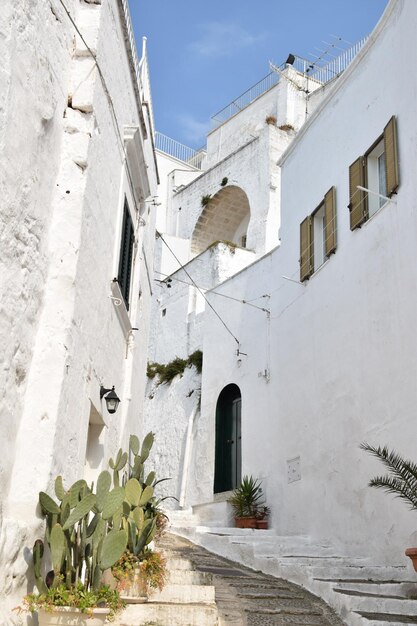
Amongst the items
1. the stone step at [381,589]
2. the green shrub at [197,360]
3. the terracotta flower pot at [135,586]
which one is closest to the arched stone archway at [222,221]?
the green shrub at [197,360]

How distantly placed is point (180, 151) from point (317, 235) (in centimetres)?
2209

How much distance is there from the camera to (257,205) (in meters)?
22.9

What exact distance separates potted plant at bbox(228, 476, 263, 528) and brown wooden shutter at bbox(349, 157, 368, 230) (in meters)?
5.38

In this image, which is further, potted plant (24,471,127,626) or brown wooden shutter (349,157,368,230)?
brown wooden shutter (349,157,368,230)

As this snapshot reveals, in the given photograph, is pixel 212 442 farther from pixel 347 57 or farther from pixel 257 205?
pixel 347 57

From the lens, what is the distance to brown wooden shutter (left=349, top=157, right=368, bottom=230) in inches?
428

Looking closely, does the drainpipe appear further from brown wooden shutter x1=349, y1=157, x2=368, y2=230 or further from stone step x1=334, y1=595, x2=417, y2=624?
stone step x1=334, y1=595, x2=417, y2=624

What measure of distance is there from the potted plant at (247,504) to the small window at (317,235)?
4.05 m

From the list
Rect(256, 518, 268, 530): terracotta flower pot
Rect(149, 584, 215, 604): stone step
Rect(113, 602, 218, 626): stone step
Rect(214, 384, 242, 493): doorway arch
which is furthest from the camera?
Rect(214, 384, 242, 493): doorway arch

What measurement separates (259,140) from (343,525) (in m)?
16.0

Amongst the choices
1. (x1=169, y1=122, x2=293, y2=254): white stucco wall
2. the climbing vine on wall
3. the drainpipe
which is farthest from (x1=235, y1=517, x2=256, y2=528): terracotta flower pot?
(x1=169, y1=122, x2=293, y2=254): white stucco wall

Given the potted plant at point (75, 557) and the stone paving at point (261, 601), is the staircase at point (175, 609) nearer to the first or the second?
the stone paving at point (261, 601)

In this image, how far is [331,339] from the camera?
37.9ft

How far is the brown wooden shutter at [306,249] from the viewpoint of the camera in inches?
504
